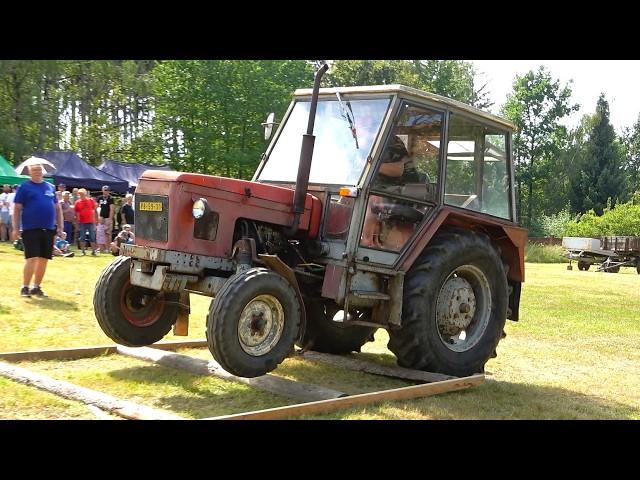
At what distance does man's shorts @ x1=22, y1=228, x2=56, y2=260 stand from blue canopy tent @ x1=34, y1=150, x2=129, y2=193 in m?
14.1

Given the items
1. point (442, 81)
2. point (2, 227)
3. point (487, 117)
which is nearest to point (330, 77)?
point (442, 81)

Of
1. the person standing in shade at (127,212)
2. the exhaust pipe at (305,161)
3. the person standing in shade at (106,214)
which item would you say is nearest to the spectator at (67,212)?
the person standing in shade at (106,214)

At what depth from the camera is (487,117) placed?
295 inches

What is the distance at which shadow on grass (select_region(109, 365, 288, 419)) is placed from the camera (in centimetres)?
565

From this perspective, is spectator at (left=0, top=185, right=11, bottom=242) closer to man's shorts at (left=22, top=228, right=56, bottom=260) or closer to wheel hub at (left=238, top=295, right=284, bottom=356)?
man's shorts at (left=22, top=228, right=56, bottom=260)

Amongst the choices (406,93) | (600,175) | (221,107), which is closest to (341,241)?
(406,93)

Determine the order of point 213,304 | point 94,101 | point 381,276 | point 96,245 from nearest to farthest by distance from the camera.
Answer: point 213,304 → point 381,276 → point 96,245 → point 94,101

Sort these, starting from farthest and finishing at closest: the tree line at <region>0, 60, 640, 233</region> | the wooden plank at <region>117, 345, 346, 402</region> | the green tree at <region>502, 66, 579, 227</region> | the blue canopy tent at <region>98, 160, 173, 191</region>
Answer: the green tree at <region>502, 66, 579, 227</region> < the tree line at <region>0, 60, 640, 233</region> < the blue canopy tent at <region>98, 160, 173, 191</region> < the wooden plank at <region>117, 345, 346, 402</region>

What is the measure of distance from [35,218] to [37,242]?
33 cm

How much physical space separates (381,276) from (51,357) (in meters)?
3.01

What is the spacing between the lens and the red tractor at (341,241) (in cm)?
598

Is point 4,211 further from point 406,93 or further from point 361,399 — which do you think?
point 361,399

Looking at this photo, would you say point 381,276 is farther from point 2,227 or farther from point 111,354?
point 2,227

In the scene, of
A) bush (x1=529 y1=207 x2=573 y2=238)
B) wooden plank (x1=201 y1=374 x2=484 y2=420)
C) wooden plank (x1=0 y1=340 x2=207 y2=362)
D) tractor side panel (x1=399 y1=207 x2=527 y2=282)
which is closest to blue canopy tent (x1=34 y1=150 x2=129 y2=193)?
wooden plank (x1=0 y1=340 x2=207 y2=362)
